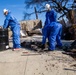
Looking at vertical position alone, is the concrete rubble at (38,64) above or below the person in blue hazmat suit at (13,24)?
below

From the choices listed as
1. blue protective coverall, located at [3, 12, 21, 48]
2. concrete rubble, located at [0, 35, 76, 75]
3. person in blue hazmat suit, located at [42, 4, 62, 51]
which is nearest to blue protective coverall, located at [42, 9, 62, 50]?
person in blue hazmat suit, located at [42, 4, 62, 51]

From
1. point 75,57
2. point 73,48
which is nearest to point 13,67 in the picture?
point 75,57

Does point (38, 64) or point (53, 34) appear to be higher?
point (53, 34)

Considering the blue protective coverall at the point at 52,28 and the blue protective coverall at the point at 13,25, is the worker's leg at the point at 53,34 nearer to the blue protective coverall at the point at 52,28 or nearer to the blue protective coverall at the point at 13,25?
the blue protective coverall at the point at 52,28

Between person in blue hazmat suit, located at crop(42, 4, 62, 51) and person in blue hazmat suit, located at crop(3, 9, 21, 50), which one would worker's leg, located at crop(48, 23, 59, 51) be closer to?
person in blue hazmat suit, located at crop(42, 4, 62, 51)

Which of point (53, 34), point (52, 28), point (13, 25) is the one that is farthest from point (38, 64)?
point (13, 25)

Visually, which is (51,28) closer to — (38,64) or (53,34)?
(53,34)

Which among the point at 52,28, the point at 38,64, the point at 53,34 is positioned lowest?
the point at 38,64

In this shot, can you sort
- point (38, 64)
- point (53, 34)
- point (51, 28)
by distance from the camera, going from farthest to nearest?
point (51, 28) < point (53, 34) < point (38, 64)

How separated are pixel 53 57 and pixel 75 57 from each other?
74 centimetres

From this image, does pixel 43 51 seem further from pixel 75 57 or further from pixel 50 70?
pixel 50 70

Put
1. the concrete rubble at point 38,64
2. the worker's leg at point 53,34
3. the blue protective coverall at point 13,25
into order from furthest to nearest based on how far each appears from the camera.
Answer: the blue protective coverall at point 13,25 < the worker's leg at point 53,34 < the concrete rubble at point 38,64

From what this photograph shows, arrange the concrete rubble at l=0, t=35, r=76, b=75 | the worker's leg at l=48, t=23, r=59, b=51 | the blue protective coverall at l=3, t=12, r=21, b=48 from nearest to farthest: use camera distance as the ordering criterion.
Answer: the concrete rubble at l=0, t=35, r=76, b=75 → the worker's leg at l=48, t=23, r=59, b=51 → the blue protective coverall at l=3, t=12, r=21, b=48

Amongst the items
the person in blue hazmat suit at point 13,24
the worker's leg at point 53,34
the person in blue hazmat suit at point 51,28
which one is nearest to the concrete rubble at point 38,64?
the worker's leg at point 53,34
